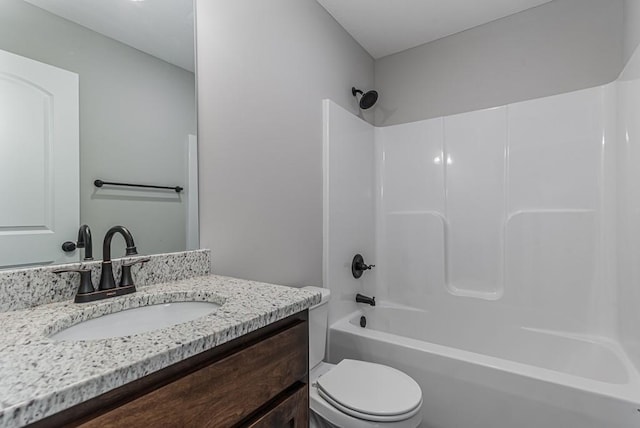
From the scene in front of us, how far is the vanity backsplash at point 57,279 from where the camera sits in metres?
0.77

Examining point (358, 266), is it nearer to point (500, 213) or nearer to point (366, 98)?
point (500, 213)

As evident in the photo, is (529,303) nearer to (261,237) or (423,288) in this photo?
(423,288)

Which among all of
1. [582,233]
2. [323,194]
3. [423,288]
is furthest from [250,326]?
[582,233]

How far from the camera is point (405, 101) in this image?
253 centimetres

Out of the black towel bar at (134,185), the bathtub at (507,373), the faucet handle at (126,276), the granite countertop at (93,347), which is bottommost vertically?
the bathtub at (507,373)

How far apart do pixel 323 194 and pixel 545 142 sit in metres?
1.46

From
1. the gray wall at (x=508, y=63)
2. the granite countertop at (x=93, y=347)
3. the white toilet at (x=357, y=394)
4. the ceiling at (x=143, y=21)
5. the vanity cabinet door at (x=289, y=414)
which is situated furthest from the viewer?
the gray wall at (x=508, y=63)

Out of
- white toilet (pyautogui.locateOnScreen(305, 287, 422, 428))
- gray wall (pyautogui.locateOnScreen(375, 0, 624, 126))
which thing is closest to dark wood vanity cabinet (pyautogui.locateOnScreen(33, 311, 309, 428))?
white toilet (pyautogui.locateOnScreen(305, 287, 422, 428))

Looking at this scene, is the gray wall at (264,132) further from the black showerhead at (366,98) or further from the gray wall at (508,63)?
the gray wall at (508,63)

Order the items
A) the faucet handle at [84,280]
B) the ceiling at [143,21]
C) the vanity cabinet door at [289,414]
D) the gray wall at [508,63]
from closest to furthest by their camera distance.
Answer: the vanity cabinet door at [289,414], the faucet handle at [84,280], the ceiling at [143,21], the gray wall at [508,63]

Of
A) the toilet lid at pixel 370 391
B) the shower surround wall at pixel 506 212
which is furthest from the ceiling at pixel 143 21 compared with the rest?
the shower surround wall at pixel 506 212

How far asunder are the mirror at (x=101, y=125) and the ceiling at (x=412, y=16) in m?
1.24

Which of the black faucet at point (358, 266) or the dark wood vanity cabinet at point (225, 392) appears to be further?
the black faucet at point (358, 266)

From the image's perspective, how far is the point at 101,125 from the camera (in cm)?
98
